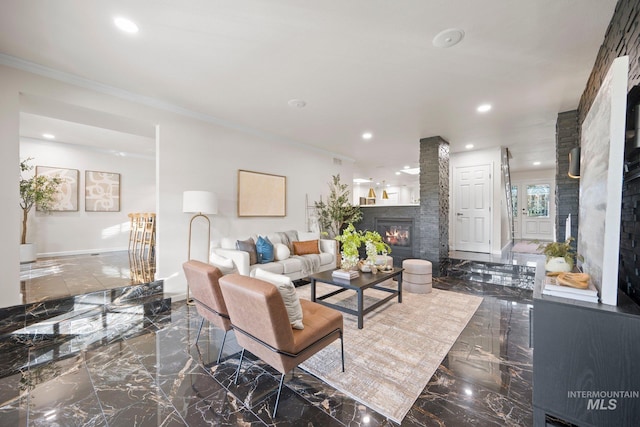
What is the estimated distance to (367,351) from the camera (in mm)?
2475

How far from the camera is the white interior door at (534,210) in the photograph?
926cm

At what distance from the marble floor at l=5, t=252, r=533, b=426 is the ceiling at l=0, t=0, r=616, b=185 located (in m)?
2.79

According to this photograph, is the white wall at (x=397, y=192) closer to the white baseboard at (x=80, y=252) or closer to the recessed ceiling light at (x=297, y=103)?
the recessed ceiling light at (x=297, y=103)

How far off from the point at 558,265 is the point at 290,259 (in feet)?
11.6

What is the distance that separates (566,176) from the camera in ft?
13.1

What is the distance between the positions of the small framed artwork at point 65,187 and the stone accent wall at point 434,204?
26.0 ft

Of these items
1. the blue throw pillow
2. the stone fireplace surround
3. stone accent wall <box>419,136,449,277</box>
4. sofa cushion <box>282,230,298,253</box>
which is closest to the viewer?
the blue throw pillow

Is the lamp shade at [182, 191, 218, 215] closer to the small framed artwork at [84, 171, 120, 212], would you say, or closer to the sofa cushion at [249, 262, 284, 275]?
the sofa cushion at [249, 262, 284, 275]

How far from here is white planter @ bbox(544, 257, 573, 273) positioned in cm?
192

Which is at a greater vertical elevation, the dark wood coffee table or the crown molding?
the crown molding

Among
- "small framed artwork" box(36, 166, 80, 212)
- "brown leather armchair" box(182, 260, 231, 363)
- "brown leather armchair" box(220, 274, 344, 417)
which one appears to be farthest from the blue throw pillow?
"small framed artwork" box(36, 166, 80, 212)

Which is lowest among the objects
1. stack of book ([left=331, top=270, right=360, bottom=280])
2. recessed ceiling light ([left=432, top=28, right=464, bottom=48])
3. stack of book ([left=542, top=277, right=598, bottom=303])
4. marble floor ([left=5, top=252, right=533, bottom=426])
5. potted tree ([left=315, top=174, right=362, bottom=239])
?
marble floor ([left=5, top=252, right=533, bottom=426])

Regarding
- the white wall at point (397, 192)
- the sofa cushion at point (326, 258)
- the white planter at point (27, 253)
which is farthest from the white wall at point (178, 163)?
the white wall at point (397, 192)

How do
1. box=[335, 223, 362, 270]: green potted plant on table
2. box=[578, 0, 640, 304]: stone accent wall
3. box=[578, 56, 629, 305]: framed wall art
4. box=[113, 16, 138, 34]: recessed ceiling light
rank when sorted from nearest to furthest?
box=[578, 56, 629, 305]: framed wall art → box=[578, 0, 640, 304]: stone accent wall → box=[113, 16, 138, 34]: recessed ceiling light → box=[335, 223, 362, 270]: green potted plant on table
